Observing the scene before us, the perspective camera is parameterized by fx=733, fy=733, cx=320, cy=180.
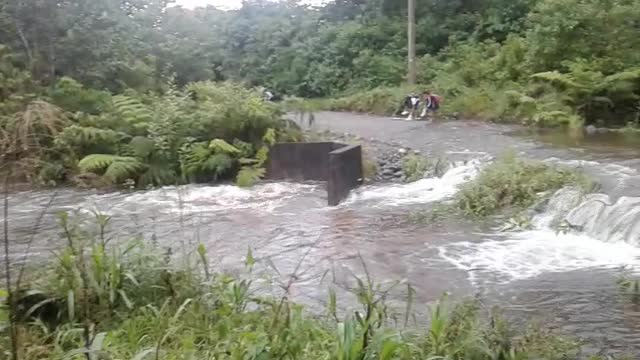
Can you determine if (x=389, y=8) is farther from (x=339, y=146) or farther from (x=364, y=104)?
(x=339, y=146)

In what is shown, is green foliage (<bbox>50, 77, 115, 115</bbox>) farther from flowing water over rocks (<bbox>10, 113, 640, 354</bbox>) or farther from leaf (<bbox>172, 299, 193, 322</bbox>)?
Result: leaf (<bbox>172, 299, 193, 322</bbox>)

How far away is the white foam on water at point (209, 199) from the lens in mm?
11445

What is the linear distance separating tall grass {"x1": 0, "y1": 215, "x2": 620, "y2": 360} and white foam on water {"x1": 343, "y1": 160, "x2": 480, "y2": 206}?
19.6ft

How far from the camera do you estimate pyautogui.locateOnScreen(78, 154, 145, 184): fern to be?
12953 mm

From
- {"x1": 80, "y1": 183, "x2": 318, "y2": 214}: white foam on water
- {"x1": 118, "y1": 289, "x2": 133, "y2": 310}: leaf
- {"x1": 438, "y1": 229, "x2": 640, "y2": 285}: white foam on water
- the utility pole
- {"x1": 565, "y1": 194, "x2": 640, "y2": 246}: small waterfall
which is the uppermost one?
the utility pole

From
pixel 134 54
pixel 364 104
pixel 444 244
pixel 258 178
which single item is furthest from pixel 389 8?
pixel 444 244

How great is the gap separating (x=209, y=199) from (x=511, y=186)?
4.94 meters

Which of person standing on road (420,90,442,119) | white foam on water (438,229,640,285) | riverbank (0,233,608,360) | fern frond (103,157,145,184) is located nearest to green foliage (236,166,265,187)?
fern frond (103,157,145,184)

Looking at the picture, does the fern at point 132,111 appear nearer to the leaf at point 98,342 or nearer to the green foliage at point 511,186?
the green foliage at point 511,186

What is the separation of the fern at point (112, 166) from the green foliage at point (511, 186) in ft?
19.8

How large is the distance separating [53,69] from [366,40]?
1449cm

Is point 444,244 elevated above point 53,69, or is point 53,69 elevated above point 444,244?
point 53,69

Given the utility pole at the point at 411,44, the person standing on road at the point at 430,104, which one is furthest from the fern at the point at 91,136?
the utility pole at the point at 411,44

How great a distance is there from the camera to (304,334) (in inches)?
169
